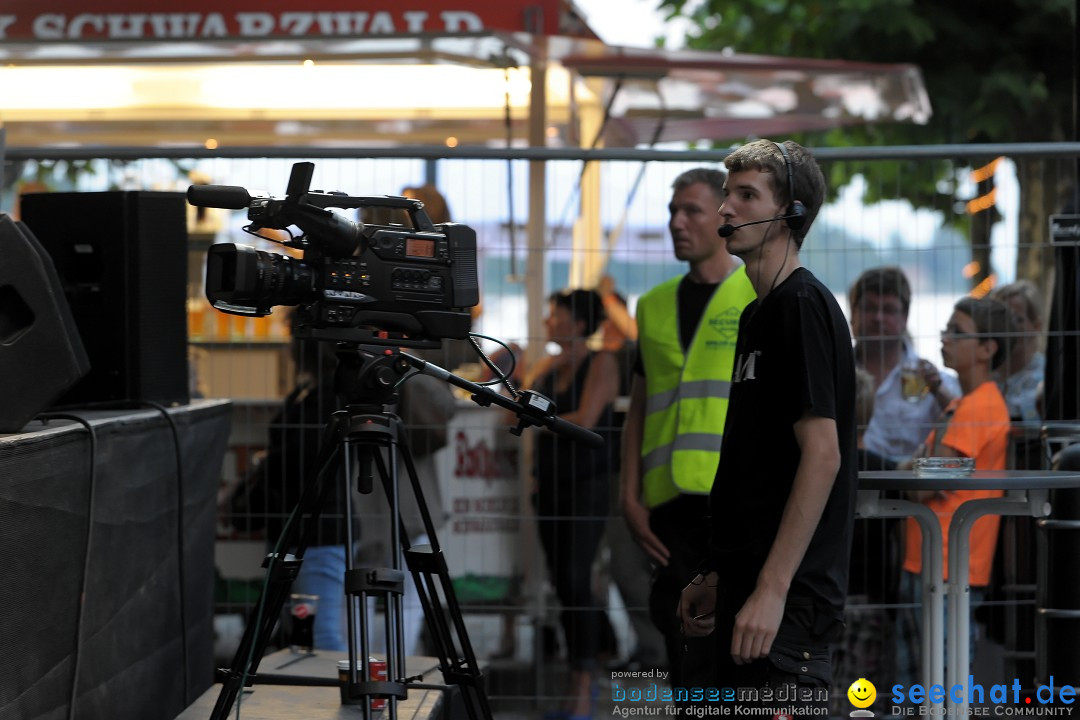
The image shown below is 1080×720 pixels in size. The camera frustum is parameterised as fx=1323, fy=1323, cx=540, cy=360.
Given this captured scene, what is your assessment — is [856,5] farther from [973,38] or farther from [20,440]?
[20,440]

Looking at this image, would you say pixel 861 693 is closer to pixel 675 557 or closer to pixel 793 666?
pixel 675 557

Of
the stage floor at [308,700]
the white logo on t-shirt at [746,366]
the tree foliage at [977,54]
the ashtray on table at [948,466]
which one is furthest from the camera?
the tree foliage at [977,54]

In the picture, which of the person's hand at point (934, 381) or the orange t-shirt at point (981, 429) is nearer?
the orange t-shirt at point (981, 429)

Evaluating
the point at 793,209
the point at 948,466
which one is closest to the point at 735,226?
the point at 793,209

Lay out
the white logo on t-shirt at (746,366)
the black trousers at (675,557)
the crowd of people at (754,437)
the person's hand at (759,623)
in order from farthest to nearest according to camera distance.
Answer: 1. the black trousers at (675,557)
2. the white logo on t-shirt at (746,366)
3. the crowd of people at (754,437)
4. the person's hand at (759,623)

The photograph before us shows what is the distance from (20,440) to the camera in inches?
120

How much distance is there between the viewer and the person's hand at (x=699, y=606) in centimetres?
330

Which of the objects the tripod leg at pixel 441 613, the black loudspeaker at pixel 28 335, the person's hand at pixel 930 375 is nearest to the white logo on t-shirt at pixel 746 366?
the tripod leg at pixel 441 613

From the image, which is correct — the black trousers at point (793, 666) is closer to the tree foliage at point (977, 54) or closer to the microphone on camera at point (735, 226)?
the microphone on camera at point (735, 226)

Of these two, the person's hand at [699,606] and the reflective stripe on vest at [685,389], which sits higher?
the reflective stripe on vest at [685,389]

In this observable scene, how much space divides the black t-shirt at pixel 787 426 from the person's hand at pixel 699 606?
21cm

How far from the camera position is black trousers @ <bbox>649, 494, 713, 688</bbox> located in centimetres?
405

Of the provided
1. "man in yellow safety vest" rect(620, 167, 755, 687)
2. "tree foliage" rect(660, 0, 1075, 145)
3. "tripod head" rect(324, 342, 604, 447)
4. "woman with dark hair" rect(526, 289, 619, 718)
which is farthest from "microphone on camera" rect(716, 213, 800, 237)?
"tree foliage" rect(660, 0, 1075, 145)

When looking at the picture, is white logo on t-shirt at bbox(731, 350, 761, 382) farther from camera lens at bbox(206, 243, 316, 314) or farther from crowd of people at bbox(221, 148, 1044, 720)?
camera lens at bbox(206, 243, 316, 314)
